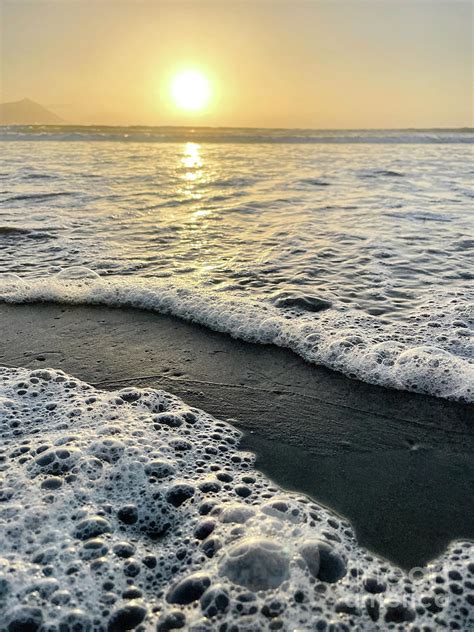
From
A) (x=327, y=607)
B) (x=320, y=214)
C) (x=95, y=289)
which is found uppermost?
(x=320, y=214)

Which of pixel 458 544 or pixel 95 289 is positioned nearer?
pixel 458 544

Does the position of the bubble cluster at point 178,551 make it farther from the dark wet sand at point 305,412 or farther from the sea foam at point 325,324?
the sea foam at point 325,324

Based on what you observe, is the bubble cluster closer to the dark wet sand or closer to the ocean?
the ocean

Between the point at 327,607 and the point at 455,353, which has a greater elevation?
the point at 455,353

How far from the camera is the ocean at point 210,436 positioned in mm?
1626

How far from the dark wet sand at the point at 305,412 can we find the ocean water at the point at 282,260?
0.70 ft

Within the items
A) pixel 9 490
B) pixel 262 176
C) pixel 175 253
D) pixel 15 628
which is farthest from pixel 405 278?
→ pixel 262 176

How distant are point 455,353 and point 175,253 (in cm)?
299

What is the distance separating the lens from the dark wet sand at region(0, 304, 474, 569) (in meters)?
2.00

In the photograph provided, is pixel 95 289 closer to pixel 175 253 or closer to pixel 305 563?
Result: pixel 175 253

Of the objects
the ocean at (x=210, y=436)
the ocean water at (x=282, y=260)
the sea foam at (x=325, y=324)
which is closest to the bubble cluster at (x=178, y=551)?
the ocean at (x=210, y=436)

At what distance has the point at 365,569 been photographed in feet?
5.69

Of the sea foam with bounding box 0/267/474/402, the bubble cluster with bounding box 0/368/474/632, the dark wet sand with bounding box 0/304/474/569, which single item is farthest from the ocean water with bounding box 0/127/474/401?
the bubble cluster with bounding box 0/368/474/632

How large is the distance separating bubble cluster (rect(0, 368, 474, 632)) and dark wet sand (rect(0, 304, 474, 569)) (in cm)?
12
